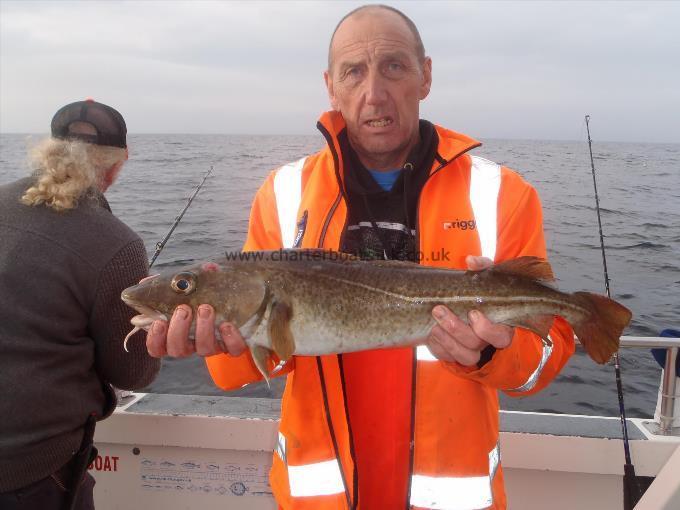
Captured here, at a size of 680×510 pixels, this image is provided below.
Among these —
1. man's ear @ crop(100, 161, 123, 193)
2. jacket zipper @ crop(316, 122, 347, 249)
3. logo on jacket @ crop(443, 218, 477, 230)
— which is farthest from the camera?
man's ear @ crop(100, 161, 123, 193)

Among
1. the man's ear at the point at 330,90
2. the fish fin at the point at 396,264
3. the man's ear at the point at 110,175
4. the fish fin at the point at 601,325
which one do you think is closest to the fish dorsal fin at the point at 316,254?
the fish fin at the point at 396,264

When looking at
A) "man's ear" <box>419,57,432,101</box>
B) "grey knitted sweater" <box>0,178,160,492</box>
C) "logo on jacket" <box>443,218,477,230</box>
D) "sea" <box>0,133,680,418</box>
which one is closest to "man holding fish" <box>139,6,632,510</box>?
"logo on jacket" <box>443,218,477,230</box>

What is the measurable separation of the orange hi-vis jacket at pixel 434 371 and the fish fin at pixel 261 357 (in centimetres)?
18

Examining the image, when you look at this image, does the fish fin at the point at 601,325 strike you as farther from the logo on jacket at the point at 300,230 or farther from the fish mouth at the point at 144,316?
the fish mouth at the point at 144,316

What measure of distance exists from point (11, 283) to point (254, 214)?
1399mm

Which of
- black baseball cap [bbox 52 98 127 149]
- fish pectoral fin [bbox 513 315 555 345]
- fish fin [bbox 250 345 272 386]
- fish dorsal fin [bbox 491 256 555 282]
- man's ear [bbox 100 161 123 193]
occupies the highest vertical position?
black baseball cap [bbox 52 98 127 149]

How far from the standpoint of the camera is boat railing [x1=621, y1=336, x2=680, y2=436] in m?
4.11

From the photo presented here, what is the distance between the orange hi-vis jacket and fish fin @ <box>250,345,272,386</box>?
181mm

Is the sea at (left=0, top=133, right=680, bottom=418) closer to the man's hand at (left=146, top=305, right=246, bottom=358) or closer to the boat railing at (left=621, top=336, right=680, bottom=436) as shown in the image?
the man's hand at (left=146, top=305, right=246, bottom=358)

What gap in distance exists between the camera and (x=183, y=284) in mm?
2965

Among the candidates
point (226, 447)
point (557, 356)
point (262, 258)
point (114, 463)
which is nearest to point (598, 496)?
point (557, 356)

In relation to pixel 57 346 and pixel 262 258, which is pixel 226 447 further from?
pixel 262 258

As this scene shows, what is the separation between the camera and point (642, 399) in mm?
8133

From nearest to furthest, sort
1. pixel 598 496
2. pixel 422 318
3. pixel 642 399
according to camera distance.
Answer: pixel 422 318, pixel 598 496, pixel 642 399
